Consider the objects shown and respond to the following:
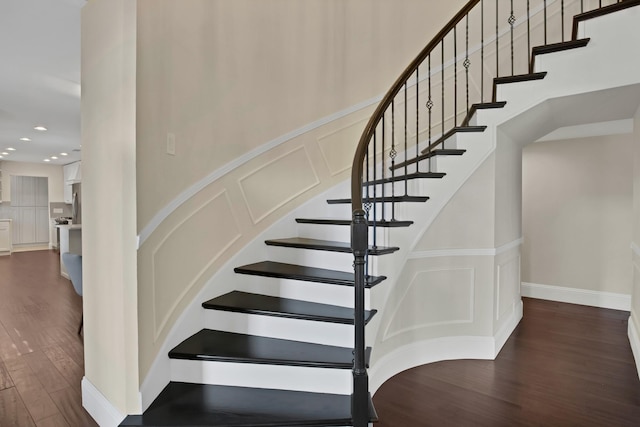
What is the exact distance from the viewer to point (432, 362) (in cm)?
269

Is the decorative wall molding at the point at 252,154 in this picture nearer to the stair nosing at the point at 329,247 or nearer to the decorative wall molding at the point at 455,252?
the stair nosing at the point at 329,247

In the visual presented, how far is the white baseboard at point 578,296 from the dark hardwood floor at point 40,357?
203 inches

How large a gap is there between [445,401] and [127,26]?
9.50 feet

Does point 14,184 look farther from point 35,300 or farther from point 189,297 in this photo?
point 189,297

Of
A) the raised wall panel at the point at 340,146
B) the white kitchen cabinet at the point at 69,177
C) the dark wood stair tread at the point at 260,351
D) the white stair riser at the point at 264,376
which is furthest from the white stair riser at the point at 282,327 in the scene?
the white kitchen cabinet at the point at 69,177

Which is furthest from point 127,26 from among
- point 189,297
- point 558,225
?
point 558,225

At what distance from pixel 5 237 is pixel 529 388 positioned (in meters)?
11.6

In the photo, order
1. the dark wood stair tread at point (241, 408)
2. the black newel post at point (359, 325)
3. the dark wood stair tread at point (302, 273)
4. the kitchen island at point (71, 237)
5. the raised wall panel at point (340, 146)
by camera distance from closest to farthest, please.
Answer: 1. the black newel post at point (359, 325)
2. the dark wood stair tread at point (241, 408)
3. the dark wood stair tread at point (302, 273)
4. the raised wall panel at point (340, 146)
5. the kitchen island at point (71, 237)

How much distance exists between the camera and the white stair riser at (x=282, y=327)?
2.04 metres

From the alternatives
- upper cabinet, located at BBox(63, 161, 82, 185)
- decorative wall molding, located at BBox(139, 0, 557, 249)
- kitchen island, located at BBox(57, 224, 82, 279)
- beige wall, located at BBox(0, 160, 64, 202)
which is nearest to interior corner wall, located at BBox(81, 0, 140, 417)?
decorative wall molding, located at BBox(139, 0, 557, 249)

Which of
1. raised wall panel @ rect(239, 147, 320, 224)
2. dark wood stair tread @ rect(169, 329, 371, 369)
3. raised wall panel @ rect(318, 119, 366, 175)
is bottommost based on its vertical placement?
dark wood stair tread @ rect(169, 329, 371, 369)

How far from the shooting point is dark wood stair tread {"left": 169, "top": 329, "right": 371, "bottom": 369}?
1.88m

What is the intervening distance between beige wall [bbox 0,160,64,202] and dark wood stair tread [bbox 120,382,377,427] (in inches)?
415

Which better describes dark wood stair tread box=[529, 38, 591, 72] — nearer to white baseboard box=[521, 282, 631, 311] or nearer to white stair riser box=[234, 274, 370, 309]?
white stair riser box=[234, 274, 370, 309]
